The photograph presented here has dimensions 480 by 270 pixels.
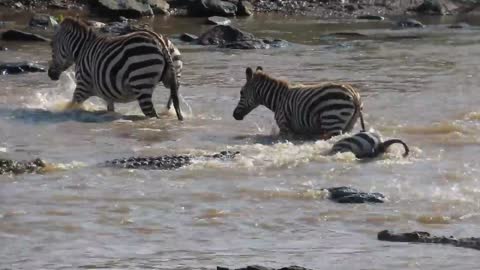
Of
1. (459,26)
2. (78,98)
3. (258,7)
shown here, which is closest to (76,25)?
(78,98)

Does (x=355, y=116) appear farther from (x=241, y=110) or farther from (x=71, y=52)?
(x=71, y=52)

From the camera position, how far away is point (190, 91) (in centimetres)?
1991

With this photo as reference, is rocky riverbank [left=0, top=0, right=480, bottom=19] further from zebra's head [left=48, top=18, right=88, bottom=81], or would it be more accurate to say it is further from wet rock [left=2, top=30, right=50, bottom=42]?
zebra's head [left=48, top=18, right=88, bottom=81]

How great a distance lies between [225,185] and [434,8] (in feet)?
93.0

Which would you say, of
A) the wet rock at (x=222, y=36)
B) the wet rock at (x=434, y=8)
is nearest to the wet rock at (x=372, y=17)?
the wet rock at (x=434, y=8)

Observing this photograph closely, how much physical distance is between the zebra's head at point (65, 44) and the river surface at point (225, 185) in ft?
1.27

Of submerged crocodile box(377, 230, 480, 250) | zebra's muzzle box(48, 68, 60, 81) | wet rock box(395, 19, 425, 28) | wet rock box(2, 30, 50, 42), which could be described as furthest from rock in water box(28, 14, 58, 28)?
submerged crocodile box(377, 230, 480, 250)

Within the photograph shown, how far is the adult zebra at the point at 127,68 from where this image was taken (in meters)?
16.9

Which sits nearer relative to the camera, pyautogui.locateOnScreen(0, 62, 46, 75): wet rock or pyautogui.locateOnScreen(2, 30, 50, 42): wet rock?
pyautogui.locateOnScreen(0, 62, 46, 75): wet rock

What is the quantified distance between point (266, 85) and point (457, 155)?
3.15 metres

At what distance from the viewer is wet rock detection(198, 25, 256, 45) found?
91.2 feet

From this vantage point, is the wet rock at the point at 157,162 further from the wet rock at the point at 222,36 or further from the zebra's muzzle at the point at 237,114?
the wet rock at the point at 222,36

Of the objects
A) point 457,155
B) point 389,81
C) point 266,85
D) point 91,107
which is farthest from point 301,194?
point 389,81

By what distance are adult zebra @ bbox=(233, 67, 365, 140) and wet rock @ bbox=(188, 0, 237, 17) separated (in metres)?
19.6
